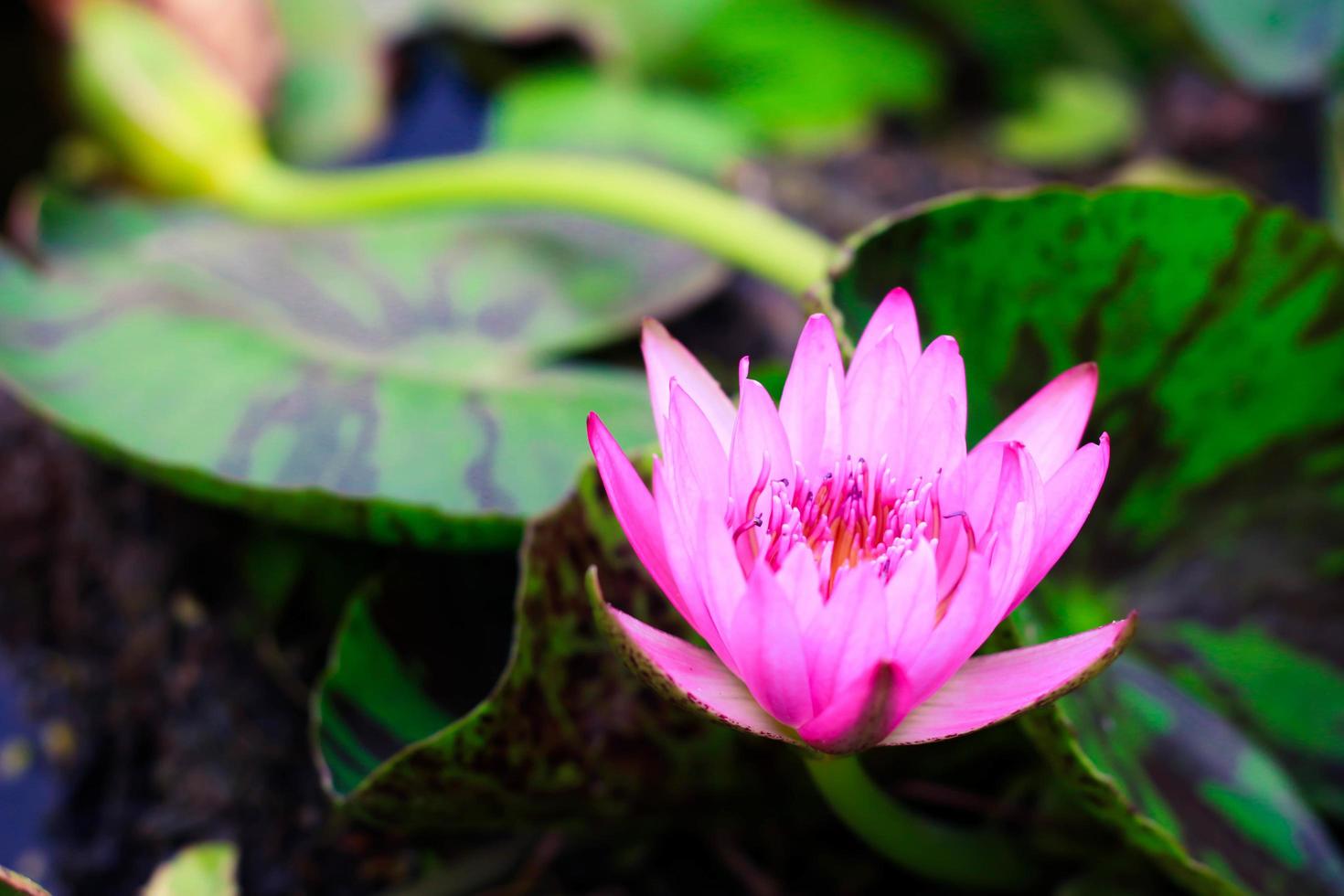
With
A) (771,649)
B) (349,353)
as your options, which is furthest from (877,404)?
(349,353)

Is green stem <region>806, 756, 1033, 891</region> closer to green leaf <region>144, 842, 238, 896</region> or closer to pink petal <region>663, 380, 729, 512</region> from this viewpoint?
pink petal <region>663, 380, 729, 512</region>

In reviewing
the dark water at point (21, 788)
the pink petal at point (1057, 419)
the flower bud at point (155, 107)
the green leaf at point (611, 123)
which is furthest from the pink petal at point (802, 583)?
the flower bud at point (155, 107)

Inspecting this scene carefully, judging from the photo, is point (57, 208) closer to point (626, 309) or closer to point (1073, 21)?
point (626, 309)

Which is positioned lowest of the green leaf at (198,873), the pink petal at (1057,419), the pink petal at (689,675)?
the green leaf at (198,873)

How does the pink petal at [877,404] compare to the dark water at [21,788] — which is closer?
the pink petal at [877,404]

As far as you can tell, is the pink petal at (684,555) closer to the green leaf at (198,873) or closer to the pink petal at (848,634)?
the pink petal at (848,634)

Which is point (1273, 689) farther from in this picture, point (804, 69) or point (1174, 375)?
point (804, 69)

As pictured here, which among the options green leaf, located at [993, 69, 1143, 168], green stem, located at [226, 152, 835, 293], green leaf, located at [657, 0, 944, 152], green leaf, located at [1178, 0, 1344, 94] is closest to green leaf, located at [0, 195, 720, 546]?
green stem, located at [226, 152, 835, 293]
